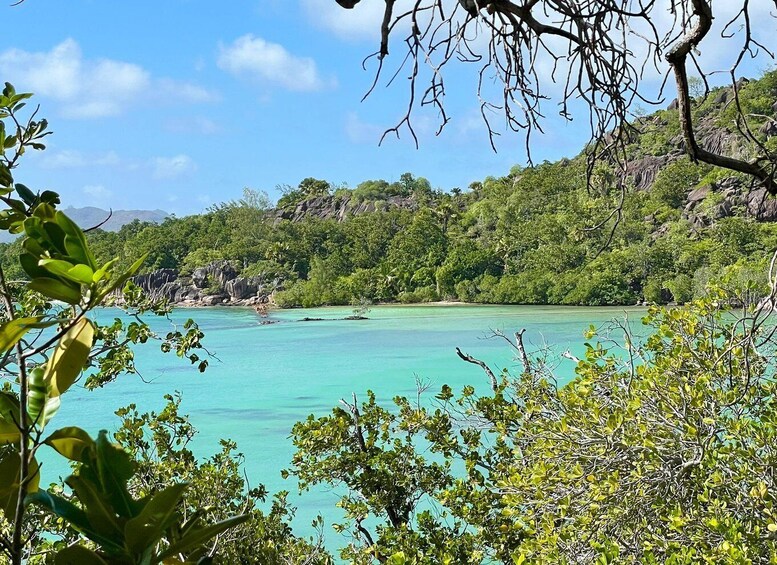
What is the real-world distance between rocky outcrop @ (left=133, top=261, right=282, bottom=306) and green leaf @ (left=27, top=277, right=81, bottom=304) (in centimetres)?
4282

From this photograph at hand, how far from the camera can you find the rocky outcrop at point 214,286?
1725 inches

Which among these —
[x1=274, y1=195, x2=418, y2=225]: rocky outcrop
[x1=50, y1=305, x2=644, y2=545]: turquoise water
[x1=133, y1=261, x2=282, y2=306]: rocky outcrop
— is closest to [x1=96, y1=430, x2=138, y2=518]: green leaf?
[x1=50, y1=305, x2=644, y2=545]: turquoise water

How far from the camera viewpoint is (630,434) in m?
2.28

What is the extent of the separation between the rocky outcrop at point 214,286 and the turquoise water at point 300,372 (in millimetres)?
10646

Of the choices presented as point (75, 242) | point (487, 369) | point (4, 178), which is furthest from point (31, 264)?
point (487, 369)

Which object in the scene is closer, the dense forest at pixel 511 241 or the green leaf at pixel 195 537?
the green leaf at pixel 195 537

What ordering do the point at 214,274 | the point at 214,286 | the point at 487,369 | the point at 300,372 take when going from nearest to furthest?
1. the point at 487,369
2. the point at 300,372
3. the point at 214,286
4. the point at 214,274

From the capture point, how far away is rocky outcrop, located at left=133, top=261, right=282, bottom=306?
43.8 m

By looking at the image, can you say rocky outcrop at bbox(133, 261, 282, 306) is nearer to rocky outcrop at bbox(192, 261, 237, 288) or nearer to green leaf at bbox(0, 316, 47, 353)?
rocky outcrop at bbox(192, 261, 237, 288)

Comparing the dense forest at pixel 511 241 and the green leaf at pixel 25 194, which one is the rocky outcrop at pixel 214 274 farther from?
the green leaf at pixel 25 194

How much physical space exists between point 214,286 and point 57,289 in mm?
45617

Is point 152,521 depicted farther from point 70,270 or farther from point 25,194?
point 25,194

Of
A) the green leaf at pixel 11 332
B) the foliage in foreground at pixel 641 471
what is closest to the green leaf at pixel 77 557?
the green leaf at pixel 11 332

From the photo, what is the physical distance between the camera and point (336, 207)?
5603 centimetres
